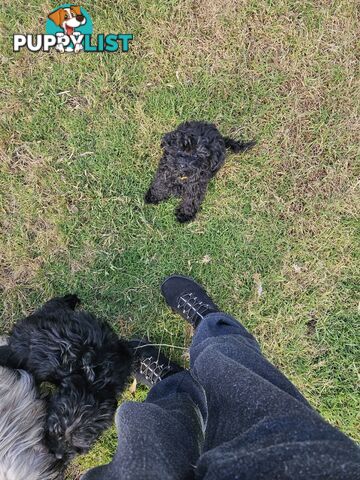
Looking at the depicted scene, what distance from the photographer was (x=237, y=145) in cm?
317

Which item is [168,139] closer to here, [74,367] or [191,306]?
[191,306]

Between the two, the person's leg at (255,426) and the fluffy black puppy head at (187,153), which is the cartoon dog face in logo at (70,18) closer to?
the fluffy black puppy head at (187,153)

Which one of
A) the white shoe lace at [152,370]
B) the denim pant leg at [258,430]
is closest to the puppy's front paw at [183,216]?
the white shoe lace at [152,370]

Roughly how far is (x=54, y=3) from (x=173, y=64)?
110 centimetres

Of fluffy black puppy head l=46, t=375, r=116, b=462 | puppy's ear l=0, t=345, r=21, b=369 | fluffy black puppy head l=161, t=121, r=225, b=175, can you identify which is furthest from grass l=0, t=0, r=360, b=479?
fluffy black puppy head l=46, t=375, r=116, b=462

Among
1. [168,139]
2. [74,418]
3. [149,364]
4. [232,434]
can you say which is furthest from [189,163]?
[232,434]

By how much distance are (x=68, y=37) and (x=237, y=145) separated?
1626mm

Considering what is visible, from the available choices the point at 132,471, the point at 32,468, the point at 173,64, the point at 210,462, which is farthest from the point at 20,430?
the point at 173,64

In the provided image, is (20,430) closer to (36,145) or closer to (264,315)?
(264,315)

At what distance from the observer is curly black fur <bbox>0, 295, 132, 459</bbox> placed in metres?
2.22

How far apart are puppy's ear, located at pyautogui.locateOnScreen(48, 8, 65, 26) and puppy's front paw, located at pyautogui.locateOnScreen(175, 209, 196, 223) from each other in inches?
72.4

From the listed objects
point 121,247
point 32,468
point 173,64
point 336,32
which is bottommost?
point 32,468

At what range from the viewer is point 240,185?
327cm

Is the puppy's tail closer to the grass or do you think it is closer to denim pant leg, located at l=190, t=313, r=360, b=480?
the grass
